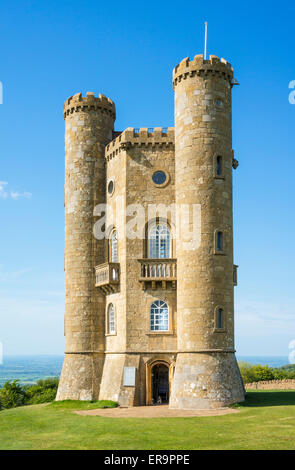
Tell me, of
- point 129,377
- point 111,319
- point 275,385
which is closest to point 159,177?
point 111,319

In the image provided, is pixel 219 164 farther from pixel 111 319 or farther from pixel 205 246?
pixel 111 319

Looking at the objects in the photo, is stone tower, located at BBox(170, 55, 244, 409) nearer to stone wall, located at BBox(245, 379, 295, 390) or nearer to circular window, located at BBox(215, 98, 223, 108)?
circular window, located at BBox(215, 98, 223, 108)

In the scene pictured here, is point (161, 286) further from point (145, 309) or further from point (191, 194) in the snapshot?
point (191, 194)

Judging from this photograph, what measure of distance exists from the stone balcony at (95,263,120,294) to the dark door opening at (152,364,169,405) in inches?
228

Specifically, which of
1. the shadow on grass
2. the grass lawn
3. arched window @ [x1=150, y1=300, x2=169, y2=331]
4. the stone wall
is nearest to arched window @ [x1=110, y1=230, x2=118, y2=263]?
arched window @ [x1=150, y1=300, x2=169, y2=331]

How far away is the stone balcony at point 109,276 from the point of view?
1489 inches

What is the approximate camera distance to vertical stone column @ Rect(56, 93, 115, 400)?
39534mm

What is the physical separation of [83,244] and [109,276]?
4.24 m

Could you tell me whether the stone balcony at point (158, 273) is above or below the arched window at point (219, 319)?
above

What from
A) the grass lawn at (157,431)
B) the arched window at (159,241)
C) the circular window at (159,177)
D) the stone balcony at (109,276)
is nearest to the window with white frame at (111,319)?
the stone balcony at (109,276)

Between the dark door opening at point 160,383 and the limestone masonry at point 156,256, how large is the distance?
6cm

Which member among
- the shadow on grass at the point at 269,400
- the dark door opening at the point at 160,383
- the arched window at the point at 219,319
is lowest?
the shadow on grass at the point at 269,400

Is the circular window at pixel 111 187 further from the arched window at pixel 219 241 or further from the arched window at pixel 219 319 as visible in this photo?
the arched window at pixel 219 319

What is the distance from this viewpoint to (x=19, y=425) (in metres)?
29.8
